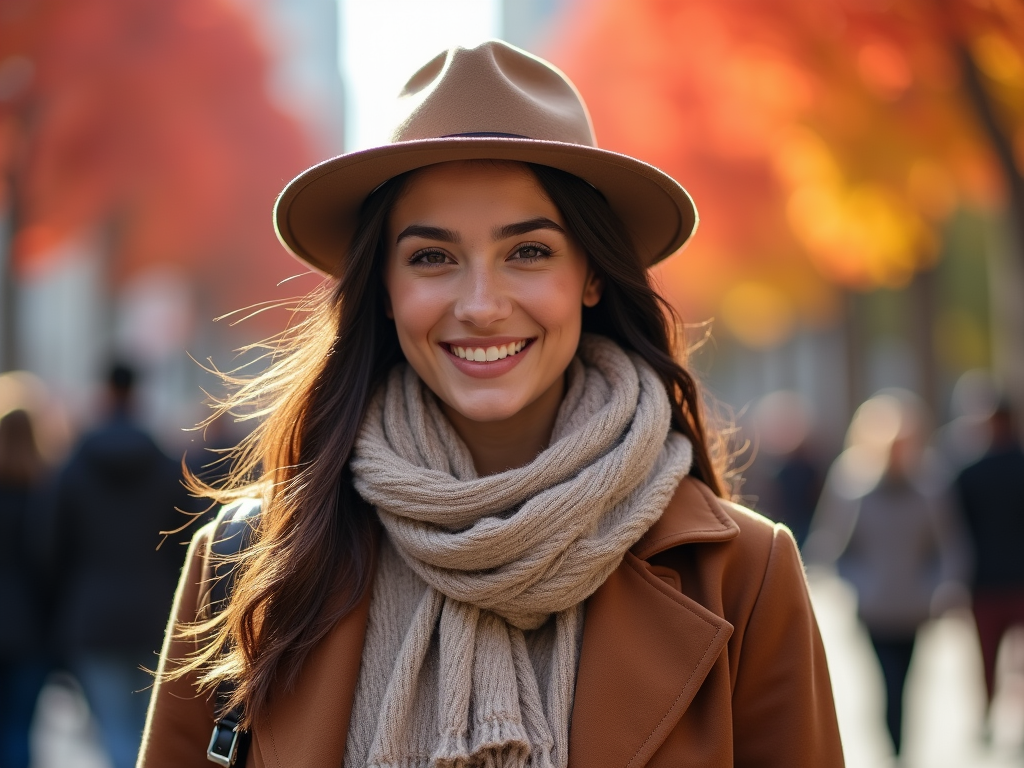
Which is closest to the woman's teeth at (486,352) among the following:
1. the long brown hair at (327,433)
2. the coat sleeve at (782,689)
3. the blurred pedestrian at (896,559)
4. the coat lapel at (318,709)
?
the long brown hair at (327,433)

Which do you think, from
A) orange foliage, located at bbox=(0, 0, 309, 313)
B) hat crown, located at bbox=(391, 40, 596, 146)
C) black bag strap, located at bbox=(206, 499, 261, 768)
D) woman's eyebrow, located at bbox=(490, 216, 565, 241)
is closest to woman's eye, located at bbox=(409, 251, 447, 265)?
woman's eyebrow, located at bbox=(490, 216, 565, 241)

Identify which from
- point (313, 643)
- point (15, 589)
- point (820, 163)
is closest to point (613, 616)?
point (313, 643)

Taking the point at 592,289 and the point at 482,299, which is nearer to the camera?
the point at 482,299

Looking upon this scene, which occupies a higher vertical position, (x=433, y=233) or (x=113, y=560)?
(x=433, y=233)

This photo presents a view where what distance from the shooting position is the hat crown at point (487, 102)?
269cm

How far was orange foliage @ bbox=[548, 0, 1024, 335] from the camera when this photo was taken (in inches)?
333

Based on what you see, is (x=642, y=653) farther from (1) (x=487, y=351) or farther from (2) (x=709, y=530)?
(1) (x=487, y=351)

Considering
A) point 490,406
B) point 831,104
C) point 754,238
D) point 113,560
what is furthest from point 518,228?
point 754,238

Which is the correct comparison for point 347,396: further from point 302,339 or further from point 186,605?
point 186,605

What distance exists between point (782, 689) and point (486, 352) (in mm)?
921

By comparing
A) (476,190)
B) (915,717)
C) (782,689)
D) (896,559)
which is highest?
(476,190)

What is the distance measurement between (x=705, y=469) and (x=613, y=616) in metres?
0.53

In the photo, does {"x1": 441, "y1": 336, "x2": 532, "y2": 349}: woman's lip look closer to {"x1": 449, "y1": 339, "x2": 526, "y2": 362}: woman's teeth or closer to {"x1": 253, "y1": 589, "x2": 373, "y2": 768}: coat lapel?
{"x1": 449, "y1": 339, "x2": 526, "y2": 362}: woman's teeth

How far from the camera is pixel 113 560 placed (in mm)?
6281
